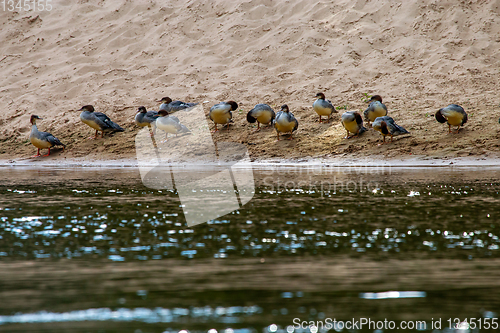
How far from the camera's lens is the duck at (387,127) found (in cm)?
1426

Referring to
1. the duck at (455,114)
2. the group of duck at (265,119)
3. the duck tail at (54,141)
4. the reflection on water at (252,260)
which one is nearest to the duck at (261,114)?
the group of duck at (265,119)

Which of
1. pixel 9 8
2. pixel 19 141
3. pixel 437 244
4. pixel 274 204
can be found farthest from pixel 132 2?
pixel 437 244

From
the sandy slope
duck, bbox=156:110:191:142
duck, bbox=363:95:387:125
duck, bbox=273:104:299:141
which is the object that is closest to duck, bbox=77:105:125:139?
the sandy slope

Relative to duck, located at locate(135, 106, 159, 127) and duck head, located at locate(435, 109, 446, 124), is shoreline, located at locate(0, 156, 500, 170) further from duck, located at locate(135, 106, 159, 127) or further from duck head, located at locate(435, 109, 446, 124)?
duck, located at locate(135, 106, 159, 127)

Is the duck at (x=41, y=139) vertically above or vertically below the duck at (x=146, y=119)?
below

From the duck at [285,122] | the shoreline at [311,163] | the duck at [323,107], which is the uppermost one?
the duck at [323,107]

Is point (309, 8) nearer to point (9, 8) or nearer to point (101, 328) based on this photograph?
point (9, 8)

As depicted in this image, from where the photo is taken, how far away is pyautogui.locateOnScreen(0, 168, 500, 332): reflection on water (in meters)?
3.25

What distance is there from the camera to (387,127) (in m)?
14.3

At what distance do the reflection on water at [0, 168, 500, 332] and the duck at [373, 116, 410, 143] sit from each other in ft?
20.0

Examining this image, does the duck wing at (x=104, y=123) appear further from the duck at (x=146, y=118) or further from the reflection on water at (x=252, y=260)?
the reflection on water at (x=252, y=260)

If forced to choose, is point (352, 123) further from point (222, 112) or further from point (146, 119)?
point (146, 119)

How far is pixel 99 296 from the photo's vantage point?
3537mm

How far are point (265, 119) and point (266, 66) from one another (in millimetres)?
5029
